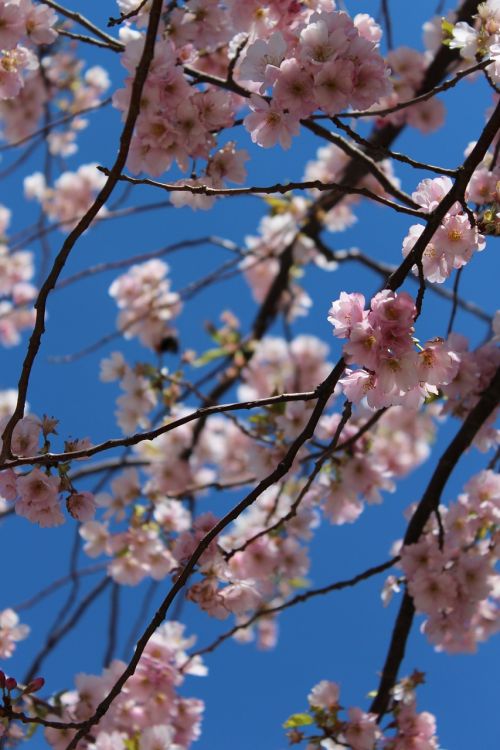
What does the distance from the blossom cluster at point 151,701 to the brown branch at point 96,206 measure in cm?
115

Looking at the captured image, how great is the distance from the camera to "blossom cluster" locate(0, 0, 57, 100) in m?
1.87

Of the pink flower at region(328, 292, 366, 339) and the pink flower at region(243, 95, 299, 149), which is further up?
the pink flower at region(243, 95, 299, 149)

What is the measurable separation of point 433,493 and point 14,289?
3.49 meters

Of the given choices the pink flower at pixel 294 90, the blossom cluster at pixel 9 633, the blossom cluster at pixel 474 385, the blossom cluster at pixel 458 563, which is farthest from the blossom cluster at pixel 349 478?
the pink flower at pixel 294 90

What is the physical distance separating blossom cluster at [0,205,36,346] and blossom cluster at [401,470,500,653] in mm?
2687

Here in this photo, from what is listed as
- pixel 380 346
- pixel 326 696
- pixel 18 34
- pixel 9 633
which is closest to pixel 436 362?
pixel 380 346

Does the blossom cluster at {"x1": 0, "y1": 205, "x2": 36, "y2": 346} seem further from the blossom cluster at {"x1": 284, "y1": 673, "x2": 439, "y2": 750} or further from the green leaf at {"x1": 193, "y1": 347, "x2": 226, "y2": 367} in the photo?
the blossom cluster at {"x1": 284, "y1": 673, "x2": 439, "y2": 750}

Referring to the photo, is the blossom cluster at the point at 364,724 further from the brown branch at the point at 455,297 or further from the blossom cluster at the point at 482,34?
the blossom cluster at the point at 482,34

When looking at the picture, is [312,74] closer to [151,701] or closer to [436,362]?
[436,362]

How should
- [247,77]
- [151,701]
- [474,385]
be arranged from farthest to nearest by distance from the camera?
1. [151,701]
2. [474,385]
3. [247,77]

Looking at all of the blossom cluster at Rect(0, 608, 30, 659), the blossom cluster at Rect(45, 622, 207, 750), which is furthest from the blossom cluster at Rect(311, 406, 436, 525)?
the blossom cluster at Rect(0, 608, 30, 659)

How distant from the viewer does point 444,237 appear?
150cm

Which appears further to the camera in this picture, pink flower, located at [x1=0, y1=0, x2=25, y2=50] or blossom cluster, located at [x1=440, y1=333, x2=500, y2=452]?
blossom cluster, located at [x1=440, y1=333, x2=500, y2=452]

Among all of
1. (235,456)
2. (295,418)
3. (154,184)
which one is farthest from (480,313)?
(154,184)
